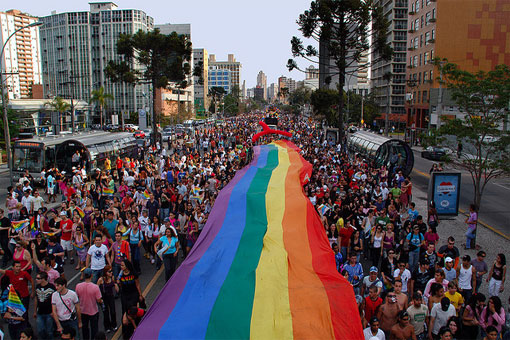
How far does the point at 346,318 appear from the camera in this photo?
644 cm

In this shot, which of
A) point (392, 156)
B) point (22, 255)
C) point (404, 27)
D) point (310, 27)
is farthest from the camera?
point (404, 27)

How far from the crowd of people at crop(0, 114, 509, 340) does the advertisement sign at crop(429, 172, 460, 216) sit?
1134 millimetres

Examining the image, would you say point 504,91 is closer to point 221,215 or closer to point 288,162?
point 288,162

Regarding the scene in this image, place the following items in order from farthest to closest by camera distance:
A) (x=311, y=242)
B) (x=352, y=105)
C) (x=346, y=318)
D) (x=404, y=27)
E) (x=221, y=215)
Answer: (x=404, y=27), (x=352, y=105), (x=221, y=215), (x=311, y=242), (x=346, y=318)

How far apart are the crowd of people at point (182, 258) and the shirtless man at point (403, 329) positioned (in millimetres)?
20

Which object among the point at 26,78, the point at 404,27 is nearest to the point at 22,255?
the point at 404,27

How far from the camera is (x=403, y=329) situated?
6902 mm

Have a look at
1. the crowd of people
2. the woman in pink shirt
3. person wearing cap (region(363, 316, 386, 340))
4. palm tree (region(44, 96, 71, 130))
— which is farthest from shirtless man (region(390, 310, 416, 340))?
palm tree (region(44, 96, 71, 130))

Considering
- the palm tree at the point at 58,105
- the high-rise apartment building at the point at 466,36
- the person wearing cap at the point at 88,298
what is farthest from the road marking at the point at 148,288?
the palm tree at the point at 58,105

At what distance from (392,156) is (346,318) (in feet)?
70.8

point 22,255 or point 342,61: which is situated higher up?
point 342,61

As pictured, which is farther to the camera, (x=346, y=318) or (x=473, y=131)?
(x=473, y=131)

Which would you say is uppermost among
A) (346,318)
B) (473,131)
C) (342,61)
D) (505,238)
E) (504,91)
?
(342,61)

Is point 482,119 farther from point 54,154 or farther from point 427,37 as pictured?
point 427,37
